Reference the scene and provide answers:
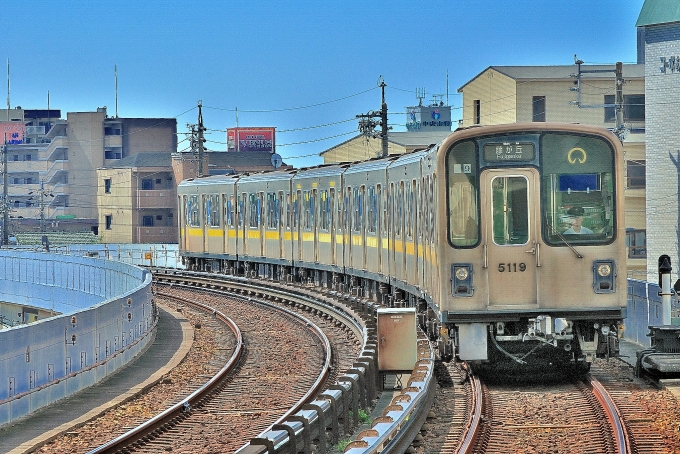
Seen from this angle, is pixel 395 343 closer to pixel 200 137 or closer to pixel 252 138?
pixel 200 137

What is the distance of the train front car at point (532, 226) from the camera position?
14.1 m

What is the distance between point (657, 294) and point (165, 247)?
36403 millimetres

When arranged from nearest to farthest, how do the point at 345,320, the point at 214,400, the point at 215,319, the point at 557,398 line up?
the point at 557,398, the point at 214,400, the point at 345,320, the point at 215,319

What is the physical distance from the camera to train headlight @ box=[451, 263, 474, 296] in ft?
46.5

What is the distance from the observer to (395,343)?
13.9m

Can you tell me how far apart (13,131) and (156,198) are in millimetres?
38631

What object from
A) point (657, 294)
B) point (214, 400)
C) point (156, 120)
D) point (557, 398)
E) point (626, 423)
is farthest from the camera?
point (156, 120)

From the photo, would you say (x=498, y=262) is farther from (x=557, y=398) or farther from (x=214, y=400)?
(x=214, y=400)

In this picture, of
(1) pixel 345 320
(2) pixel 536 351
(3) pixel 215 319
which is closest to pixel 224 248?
(3) pixel 215 319

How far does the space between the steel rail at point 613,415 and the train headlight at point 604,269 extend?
124 cm

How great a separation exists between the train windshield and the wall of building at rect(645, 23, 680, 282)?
2503cm

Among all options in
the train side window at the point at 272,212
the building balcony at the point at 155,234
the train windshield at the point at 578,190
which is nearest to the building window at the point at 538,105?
the train side window at the point at 272,212

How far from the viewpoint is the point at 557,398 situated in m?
13.3

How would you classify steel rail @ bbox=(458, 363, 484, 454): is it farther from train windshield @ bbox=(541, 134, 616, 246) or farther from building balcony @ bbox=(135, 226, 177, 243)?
building balcony @ bbox=(135, 226, 177, 243)
